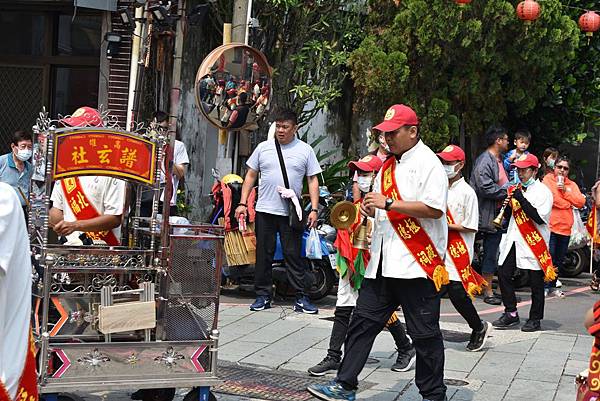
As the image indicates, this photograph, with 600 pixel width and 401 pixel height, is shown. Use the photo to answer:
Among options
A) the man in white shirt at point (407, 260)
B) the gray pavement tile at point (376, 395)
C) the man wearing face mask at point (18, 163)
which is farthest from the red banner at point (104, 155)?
the man wearing face mask at point (18, 163)

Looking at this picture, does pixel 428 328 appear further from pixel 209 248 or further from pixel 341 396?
pixel 209 248

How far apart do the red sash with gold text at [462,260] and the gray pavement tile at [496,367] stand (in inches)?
21.3

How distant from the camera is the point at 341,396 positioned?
243 inches

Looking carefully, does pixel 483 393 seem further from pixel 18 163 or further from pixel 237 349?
pixel 18 163

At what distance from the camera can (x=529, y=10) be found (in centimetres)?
1186

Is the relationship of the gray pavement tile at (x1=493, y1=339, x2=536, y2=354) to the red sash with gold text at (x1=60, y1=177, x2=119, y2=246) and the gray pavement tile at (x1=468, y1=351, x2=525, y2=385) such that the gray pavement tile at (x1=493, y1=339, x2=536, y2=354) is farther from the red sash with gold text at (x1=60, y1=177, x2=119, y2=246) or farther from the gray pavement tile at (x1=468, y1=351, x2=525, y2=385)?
the red sash with gold text at (x1=60, y1=177, x2=119, y2=246)

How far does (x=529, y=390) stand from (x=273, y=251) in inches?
130

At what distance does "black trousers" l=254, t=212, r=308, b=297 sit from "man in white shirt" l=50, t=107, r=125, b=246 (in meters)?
3.60

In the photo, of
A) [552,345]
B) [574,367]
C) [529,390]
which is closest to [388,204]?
[529,390]

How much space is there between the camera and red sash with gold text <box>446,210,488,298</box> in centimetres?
789

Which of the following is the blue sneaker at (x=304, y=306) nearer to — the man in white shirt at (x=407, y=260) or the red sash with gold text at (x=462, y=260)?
the red sash with gold text at (x=462, y=260)

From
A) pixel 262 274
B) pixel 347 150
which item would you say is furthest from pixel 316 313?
pixel 347 150

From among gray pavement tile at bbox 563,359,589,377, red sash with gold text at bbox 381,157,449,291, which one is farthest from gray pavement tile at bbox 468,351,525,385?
red sash with gold text at bbox 381,157,449,291

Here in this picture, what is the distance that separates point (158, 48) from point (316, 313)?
150 inches
